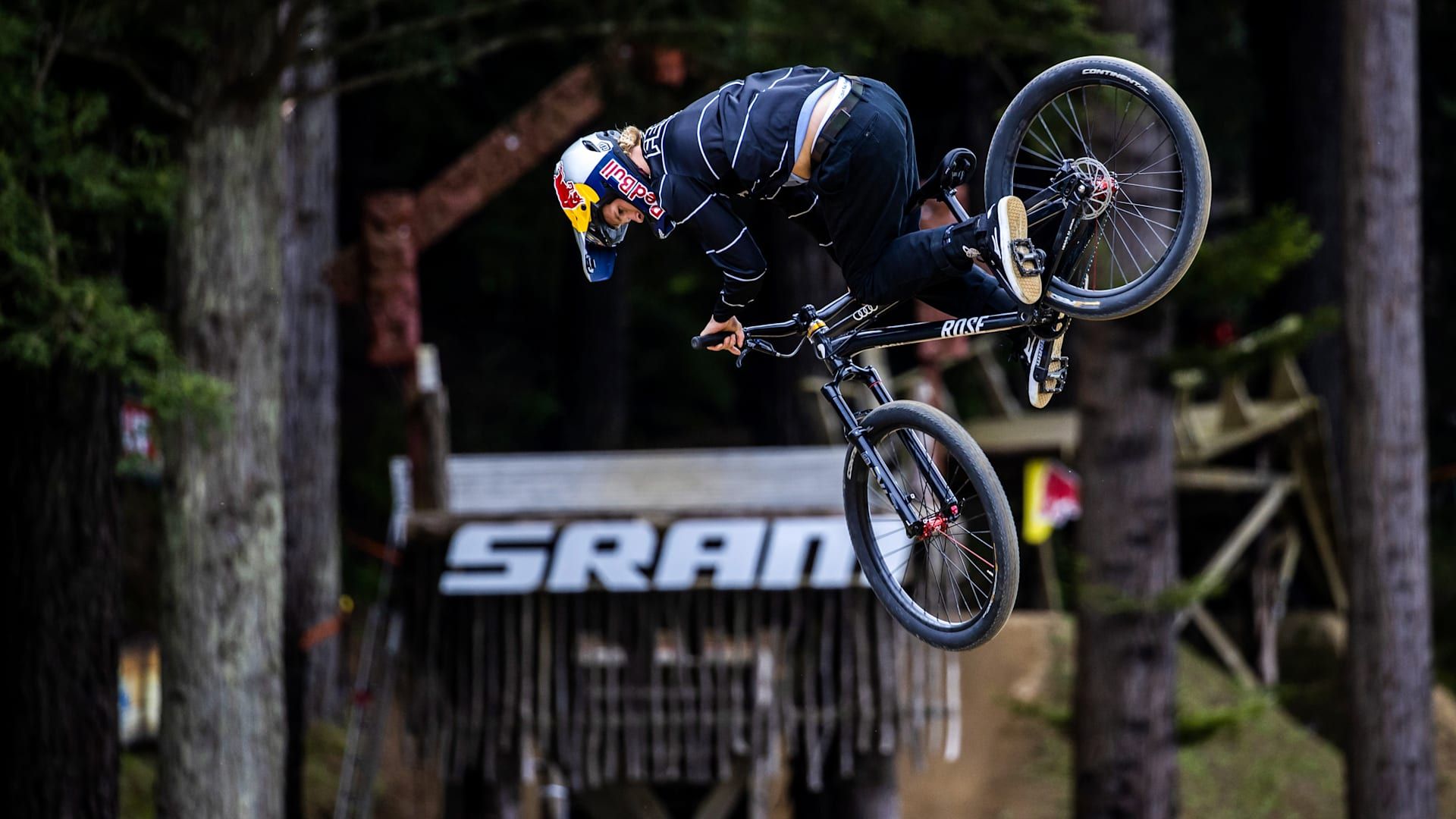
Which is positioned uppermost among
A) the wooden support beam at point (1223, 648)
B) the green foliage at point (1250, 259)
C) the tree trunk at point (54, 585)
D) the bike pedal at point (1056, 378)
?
the green foliage at point (1250, 259)

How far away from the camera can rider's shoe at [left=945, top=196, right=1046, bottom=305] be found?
4.57 meters

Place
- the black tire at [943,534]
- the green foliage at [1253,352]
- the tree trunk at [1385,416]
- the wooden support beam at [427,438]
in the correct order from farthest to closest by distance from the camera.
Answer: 1. the tree trunk at [1385,416]
2. the wooden support beam at [427,438]
3. the green foliage at [1253,352]
4. the black tire at [943,534]

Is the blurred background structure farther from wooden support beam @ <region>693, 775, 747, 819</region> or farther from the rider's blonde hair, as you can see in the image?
the rider's blonde hair

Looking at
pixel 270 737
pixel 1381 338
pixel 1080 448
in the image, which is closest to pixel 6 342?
pixel 270 737

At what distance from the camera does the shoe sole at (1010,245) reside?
15.0ft

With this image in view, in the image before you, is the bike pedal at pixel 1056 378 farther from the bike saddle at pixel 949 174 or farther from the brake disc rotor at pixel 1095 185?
the bike saddle at pixel 949 174

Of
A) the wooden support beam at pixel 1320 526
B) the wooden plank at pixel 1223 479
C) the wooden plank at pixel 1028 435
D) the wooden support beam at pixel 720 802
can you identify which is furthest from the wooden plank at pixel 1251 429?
the wooden support beam at pixel 720 802

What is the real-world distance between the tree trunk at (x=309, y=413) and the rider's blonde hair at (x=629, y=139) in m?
8.61

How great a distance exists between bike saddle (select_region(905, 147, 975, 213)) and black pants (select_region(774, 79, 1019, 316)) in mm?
64

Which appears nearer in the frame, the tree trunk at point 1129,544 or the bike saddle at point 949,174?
the bike saddle at point 949,174

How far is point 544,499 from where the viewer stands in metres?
11.8

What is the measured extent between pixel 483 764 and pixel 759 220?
719 cm

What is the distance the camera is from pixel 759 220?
16594 millimetres

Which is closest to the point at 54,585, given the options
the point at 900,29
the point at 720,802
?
the point at 720,802
